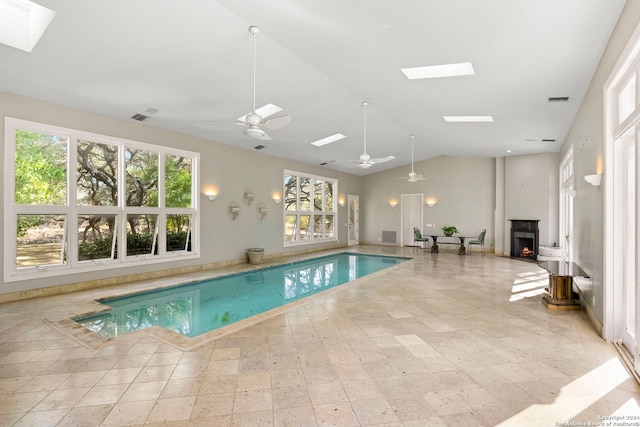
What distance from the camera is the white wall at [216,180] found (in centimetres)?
513

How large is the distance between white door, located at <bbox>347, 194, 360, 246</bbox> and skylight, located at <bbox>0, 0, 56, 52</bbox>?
1074 centimetres

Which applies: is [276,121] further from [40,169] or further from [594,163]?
[594,163]

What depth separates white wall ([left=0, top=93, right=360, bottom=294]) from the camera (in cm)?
513

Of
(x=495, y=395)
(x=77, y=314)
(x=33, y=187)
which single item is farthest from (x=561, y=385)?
(x=33, y=187)

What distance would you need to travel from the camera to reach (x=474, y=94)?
532cm

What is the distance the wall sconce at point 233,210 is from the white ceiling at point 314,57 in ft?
7.11

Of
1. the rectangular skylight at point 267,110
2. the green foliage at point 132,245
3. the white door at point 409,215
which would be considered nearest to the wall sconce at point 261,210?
the green foliage at point 132,245

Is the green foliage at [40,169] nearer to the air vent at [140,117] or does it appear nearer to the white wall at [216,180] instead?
the white wall at [216,180]

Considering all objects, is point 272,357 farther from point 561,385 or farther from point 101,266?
point 101,266

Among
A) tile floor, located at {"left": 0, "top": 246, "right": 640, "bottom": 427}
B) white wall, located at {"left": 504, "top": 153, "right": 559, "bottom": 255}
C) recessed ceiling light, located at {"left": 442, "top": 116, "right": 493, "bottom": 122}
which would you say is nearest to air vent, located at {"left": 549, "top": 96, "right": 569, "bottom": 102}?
recessed ceiling light, located at {"left": 442, "top": 116, "right": 493, "bottom": 122}

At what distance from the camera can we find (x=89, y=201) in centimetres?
579

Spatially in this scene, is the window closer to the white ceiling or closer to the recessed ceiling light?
the white ceiling

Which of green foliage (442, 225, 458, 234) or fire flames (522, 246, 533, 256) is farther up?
green foliage (442, 225, 458, 234)

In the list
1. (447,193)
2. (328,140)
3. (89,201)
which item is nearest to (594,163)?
(328,140)
